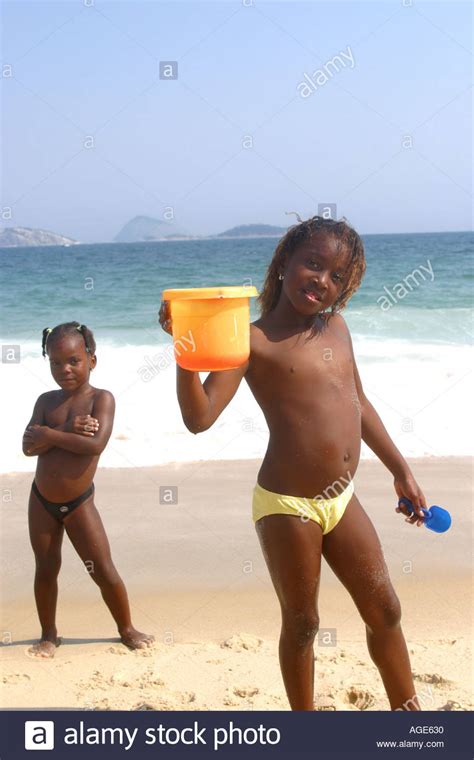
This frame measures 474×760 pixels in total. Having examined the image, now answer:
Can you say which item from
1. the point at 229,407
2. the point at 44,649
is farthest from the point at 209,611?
the point at 229,407

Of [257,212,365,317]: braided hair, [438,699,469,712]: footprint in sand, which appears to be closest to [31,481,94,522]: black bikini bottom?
[257,212,365,317]: braided hair

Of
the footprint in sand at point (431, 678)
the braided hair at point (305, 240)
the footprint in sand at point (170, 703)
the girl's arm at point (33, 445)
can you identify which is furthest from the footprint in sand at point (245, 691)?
the braided hair at point (305, 240)

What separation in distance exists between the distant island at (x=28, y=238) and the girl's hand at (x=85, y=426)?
31.4 m

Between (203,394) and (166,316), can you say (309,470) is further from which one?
(166,316)

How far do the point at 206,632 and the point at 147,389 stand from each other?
17.3 ft

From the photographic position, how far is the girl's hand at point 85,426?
3.87 m

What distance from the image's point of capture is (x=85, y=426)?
387cm

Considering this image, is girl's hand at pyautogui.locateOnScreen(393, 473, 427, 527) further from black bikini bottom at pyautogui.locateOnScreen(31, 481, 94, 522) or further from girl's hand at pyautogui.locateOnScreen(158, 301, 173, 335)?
black bikini bottom at pyautogui.locateOnScreen(31, 481, 94, 522)

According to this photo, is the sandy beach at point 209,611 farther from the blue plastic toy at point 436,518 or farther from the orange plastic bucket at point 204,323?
the orange plastic bucket at point 204,323

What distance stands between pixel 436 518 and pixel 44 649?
1.92 metres
